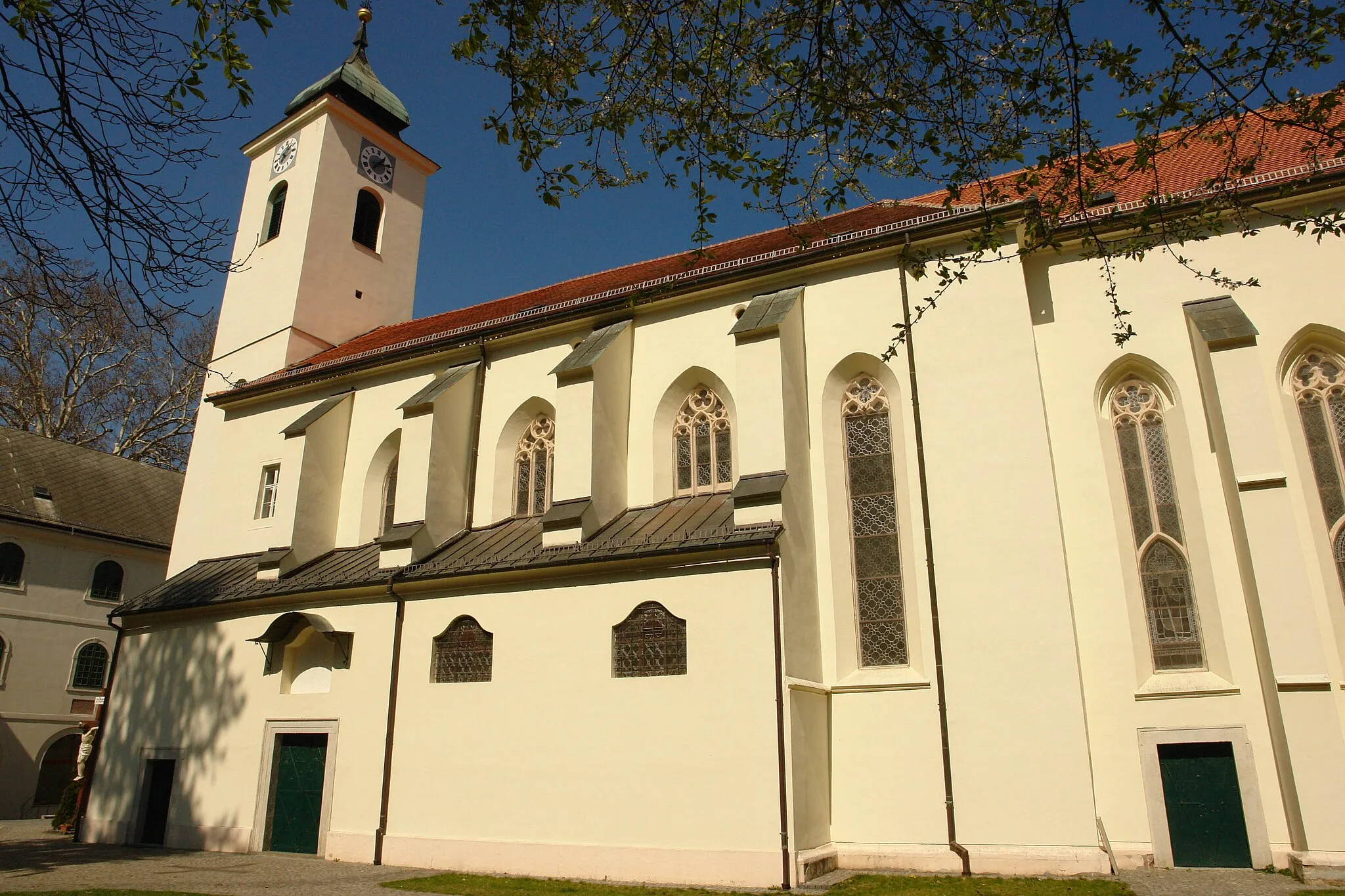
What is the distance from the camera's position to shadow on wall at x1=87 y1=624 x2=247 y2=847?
1464 cm

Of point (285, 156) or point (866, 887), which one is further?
point (285, 156)

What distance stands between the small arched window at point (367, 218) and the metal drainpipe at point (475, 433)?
967 centimetres

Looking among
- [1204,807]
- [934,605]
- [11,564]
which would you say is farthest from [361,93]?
[1204,807]

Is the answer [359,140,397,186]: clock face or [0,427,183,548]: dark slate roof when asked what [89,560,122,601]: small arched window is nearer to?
[0,427,183,548]: dark slate roof

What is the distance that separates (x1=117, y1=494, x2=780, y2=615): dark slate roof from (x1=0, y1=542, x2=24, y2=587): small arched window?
27.9 feet

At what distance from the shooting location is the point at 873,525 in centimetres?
1225

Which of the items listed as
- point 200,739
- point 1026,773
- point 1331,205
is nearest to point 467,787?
point 200,739

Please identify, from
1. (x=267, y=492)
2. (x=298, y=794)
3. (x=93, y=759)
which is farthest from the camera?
(x=267, y=492)

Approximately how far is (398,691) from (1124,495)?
1032 centimetres

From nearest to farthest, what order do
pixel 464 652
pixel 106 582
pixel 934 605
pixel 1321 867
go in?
pixel 1321 867
pixel 934 605
pixel 464 652
pixel 106 582

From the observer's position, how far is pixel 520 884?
10180 mm

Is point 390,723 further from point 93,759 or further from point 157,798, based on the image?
point 93,759

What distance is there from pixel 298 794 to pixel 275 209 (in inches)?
639

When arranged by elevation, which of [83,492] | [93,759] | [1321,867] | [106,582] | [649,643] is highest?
[83,492]
